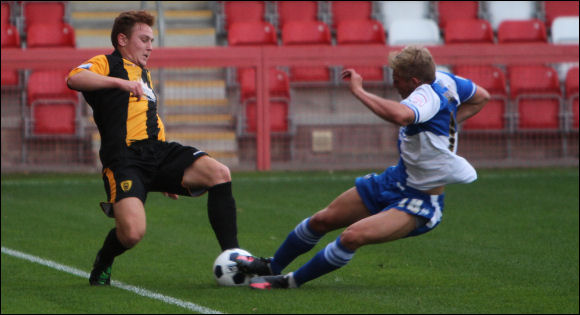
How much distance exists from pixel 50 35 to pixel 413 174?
9761 millimetres

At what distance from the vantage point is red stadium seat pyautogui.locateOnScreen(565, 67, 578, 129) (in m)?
12.5

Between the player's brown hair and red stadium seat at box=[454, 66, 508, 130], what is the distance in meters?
8.33

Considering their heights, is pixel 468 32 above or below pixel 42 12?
below

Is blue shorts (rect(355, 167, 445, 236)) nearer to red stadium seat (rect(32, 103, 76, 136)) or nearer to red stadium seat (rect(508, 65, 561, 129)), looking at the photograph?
red stadium seat (rect(32, 103, 76, 136))

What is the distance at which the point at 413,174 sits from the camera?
5441mm

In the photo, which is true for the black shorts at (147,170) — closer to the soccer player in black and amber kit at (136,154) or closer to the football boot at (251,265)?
the soccer player in black and amber kit at (136,154)

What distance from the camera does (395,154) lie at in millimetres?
12352

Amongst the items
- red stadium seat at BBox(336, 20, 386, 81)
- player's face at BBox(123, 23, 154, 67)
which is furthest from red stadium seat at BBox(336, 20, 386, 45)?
player's face at BBox(123, 23, 154, 67)

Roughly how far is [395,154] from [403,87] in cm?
732

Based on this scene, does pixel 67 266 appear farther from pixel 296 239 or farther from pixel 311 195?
pixel 311 195

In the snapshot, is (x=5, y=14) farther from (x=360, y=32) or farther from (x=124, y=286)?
(x=124, y=286)

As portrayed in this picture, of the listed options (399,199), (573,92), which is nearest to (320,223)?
(399,199)

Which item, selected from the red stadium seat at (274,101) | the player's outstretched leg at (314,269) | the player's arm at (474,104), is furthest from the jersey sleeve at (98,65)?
the red stadium seat at (274,101)

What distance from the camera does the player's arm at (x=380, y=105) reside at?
4.39m
